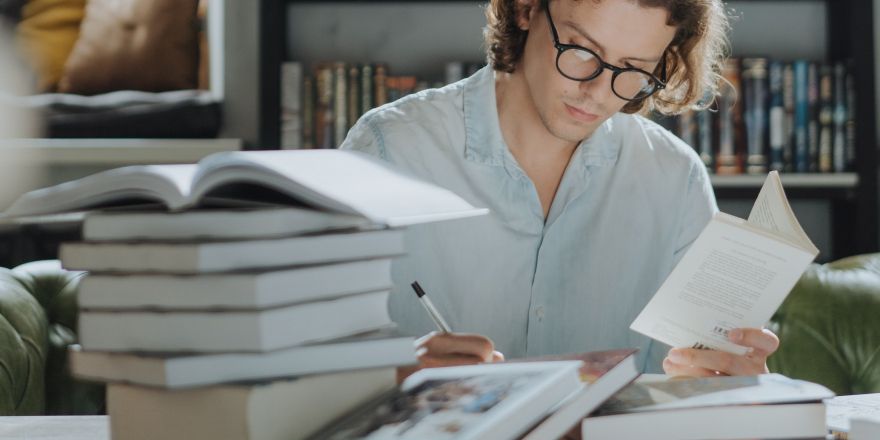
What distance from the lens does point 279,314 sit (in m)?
0.69

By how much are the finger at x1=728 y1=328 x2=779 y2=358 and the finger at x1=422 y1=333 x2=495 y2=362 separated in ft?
0.87

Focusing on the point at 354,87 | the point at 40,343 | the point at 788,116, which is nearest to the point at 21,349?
Answer: the point at 40,343

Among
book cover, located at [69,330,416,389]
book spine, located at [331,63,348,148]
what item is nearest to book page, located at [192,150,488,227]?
book cover, located at [69,330,416,389]

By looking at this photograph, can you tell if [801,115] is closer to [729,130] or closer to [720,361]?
[729,130]

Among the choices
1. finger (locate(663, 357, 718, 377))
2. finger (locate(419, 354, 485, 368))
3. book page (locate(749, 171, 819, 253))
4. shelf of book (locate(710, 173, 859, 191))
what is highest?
book page (locate(749, 171, 819, 253))

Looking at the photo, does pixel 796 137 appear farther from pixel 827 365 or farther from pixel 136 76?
pixel 136 76

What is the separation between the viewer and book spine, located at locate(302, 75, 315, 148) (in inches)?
102

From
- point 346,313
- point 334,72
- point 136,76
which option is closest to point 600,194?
point 346,313

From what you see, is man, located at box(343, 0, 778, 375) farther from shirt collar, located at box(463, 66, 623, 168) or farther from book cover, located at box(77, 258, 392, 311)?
book cover, located at box(77, 258, 392, 311)

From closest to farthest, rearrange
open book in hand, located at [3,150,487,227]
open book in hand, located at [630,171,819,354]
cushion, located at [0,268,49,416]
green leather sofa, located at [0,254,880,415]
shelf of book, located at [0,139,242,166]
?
1. open book in hand, located at [3,150,487,227]
2. open book in hand, located at [630,171,819,354]
3. cushion, located at [0,268,49,416]
4. green leather sofa, located at [0,254,880,415]
5. shelf of book, located at [0,139,242,166]

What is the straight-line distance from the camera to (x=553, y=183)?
162 centimetres

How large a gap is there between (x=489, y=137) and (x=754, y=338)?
64cm

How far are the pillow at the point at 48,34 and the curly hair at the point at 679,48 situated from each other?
148cm

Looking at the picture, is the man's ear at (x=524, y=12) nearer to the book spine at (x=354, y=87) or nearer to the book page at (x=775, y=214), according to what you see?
the book page at (x=775, y=214)
